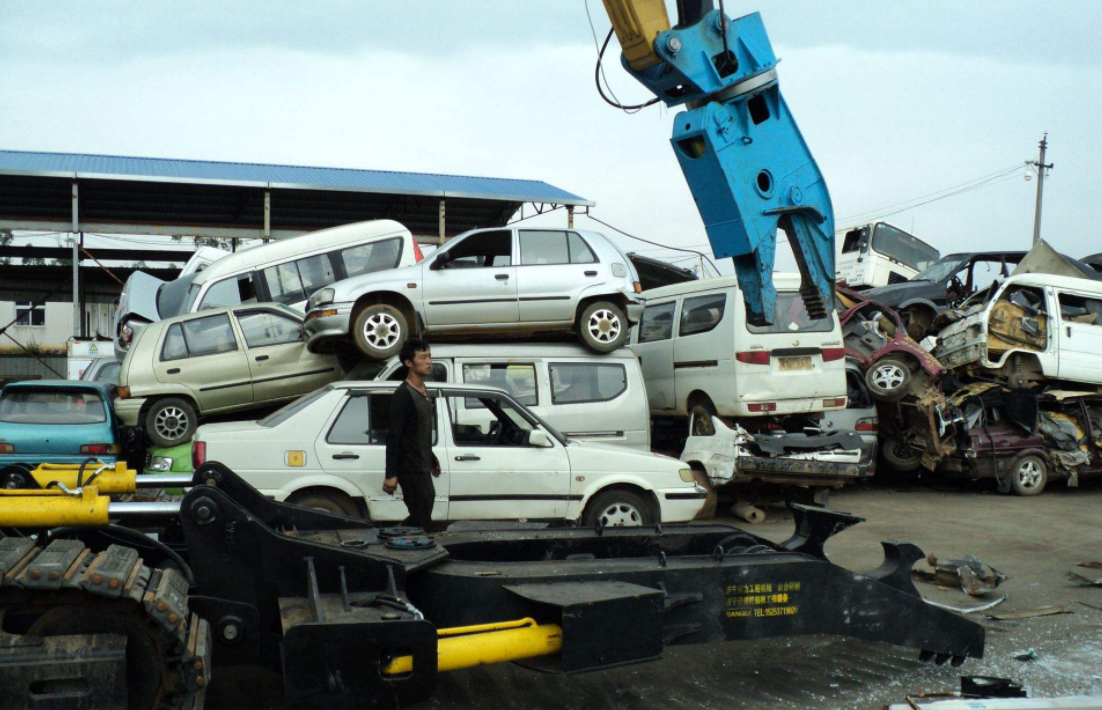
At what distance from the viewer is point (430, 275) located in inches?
432

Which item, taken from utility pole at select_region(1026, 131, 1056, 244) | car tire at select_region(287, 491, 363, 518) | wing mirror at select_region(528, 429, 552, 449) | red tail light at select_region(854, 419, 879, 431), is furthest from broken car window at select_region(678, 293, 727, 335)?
utility pole at select_region(1026, 131, 1056, 244)

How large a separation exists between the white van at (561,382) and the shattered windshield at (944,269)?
9.03 m

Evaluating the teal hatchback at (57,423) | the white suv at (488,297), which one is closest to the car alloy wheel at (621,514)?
the white suv at (488,297)

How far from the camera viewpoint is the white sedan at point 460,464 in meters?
7.65

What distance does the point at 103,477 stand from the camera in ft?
15.4

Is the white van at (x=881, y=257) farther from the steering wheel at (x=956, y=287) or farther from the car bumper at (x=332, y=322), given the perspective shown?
the car bumper at (x=332, y=322)

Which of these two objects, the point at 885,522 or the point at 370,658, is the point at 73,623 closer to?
the point at 370,658

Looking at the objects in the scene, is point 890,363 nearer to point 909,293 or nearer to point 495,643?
point 909,293

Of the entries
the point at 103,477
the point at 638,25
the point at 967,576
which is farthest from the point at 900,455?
the point at 103,477

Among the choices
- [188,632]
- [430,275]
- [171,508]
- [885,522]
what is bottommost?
[885,522]

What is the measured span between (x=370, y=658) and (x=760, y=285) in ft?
10.8

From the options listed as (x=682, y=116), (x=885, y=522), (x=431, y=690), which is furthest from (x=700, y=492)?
(x=431, y=690)

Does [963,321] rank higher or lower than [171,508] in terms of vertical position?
higher

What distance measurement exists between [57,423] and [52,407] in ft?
0.84
